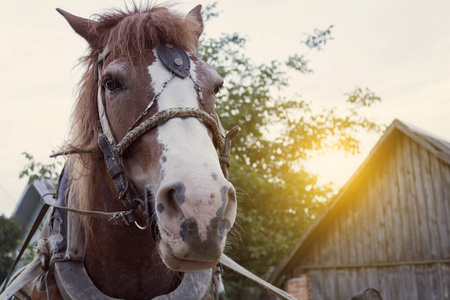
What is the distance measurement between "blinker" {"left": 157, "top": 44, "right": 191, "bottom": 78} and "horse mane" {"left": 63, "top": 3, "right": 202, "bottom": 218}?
0.17ft

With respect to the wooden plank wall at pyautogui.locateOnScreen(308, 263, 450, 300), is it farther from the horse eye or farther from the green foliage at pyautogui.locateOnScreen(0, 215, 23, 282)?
the green foliage at pyautogui.locateOnScreen(0, 215, 23, 282)

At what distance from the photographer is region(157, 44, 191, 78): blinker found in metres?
2.10

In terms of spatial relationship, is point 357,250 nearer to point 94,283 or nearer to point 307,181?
point 307,181

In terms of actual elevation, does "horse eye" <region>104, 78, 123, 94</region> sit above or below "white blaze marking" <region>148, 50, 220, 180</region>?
above

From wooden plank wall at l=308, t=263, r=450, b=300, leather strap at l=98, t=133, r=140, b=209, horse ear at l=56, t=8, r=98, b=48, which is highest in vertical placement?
horse ear at l=56, t=8, r=98, b=48

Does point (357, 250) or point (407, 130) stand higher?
point (407, 130)

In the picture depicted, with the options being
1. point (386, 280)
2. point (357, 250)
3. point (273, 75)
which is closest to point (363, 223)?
point (357, 250)

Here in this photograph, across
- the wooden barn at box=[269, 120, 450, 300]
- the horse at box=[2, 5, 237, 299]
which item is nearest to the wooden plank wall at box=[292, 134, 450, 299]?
the wooden barn at box=[269, 120, 450, 300]

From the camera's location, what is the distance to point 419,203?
8695 mm

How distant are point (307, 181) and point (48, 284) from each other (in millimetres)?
10025

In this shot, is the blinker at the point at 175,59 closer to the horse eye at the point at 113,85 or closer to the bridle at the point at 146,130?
the bridle at the point at 146,130

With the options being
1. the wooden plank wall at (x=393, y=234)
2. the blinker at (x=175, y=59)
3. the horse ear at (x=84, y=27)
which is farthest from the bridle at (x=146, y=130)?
the wooden plank wall at (x=393, y=234)

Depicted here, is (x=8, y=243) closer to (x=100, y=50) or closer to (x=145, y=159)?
(x=100, y=50)

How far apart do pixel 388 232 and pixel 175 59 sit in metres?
7.92
